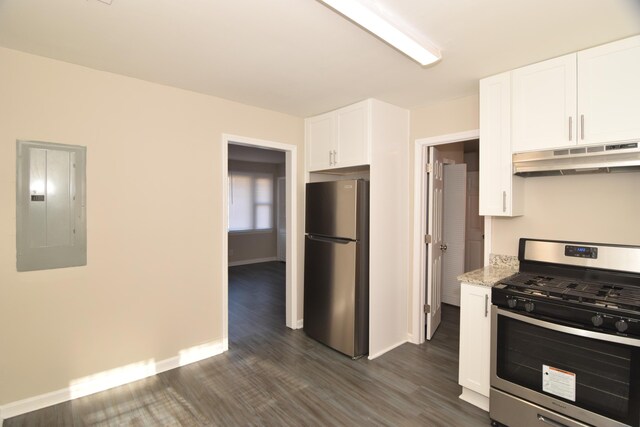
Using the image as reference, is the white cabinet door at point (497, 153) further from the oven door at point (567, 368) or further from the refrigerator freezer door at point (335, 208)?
the refrigerator freezer door at point (335, 208)

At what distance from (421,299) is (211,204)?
2444 mm

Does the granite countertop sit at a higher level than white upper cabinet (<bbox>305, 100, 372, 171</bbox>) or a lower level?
lower

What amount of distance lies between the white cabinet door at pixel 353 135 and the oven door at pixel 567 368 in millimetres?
1782

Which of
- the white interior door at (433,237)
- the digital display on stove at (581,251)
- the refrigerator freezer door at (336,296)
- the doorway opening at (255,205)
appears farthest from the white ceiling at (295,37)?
the doorway opening at (255,205)

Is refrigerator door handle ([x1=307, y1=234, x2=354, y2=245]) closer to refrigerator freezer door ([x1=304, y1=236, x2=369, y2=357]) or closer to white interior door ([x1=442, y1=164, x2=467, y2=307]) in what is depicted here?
refrigerator freezer door ([x1=304, y1=236, x2=369, y2=357])

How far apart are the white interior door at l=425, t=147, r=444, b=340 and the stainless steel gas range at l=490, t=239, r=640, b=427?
3.98 ft

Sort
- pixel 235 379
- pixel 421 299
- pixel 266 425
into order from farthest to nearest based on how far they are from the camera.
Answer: pixel 421 299, pixel 235 379, pixel 266 425

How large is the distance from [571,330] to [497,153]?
4.30 feet

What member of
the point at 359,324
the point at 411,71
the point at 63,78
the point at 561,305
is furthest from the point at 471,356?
the point at 63,78

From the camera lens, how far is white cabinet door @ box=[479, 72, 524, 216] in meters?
2.39

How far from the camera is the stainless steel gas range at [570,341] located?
169cm

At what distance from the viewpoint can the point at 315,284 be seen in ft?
11.3

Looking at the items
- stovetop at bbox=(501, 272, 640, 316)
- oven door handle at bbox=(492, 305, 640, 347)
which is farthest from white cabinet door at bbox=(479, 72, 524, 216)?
oven door handle at bbox=(492, 305, 640, 347)

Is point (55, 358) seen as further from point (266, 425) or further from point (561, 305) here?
point (561, 305)
